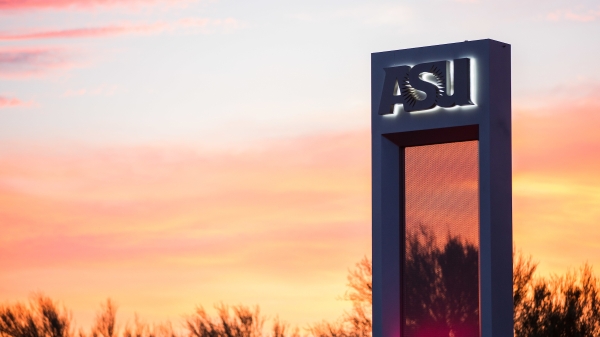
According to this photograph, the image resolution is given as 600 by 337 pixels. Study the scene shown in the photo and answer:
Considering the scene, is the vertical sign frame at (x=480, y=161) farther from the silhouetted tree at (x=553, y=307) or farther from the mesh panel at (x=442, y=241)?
the silhouetted tree at (x=553, y=307)

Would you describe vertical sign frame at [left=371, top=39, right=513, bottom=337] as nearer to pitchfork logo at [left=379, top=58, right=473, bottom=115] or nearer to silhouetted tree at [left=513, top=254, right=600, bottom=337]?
pitchfork logo at [left=379, top=58, right=473, bottom=115]

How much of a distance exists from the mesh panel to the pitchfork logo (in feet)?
2.87

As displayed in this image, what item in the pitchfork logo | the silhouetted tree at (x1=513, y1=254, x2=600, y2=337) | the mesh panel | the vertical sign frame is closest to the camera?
the vertical sign frame

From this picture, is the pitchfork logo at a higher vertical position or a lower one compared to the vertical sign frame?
higher

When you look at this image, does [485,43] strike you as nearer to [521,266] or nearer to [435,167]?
[435,167]

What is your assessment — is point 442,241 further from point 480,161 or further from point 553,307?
point 553,307

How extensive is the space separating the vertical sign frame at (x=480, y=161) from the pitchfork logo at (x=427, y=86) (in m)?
0.08

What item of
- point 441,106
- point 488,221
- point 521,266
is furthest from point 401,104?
point 521,266

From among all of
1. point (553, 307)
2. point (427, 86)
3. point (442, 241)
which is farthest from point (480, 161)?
point (553, 307)

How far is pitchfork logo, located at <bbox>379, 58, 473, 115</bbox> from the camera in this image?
82.1ft

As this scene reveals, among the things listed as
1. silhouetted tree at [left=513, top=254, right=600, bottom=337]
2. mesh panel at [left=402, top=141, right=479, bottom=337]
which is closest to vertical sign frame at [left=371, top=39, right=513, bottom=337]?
mesh panel at [left=402, top=141, right=479, bottom=337]

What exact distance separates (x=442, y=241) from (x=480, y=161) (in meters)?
1.61

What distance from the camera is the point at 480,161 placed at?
2481 centimetres

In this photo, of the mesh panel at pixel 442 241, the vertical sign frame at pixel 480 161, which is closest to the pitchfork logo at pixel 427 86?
the vertical sign frame at pixel 480 161
